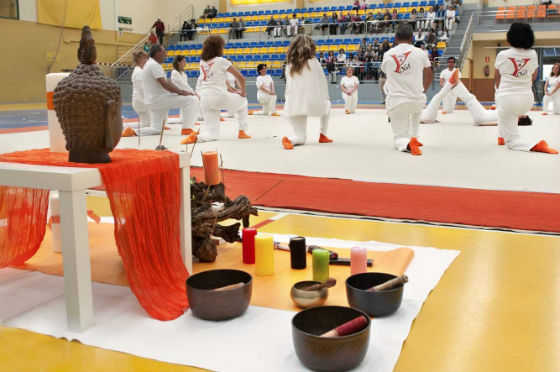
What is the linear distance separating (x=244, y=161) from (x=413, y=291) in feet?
11.7

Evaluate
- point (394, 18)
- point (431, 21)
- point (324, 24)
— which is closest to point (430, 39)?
point (431, 21)

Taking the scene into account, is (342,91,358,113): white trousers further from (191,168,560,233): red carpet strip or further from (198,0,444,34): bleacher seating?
(191,168,560,233): red carpet strip

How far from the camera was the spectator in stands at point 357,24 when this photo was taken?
20.0 meters

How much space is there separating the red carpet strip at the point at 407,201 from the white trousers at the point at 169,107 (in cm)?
386

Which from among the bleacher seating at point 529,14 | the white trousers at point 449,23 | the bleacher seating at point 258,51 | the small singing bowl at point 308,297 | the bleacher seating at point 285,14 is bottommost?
the small singing bowl at point 308,297

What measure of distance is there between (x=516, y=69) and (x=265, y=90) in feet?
24.3

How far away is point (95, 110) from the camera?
2.06m

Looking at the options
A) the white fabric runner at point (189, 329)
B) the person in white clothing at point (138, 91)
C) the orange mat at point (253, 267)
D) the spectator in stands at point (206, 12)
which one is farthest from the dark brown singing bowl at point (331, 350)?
the spectator in stands at point (206, 12)

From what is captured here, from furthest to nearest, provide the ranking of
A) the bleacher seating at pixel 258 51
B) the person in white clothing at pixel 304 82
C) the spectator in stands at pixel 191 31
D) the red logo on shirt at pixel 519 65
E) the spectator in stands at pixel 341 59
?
the spectator in stands at pixel 191 31 < the bleacher seating at pixel 258 51 < the spectator in stands at pixel 341 59 < the person in white clothing at pixel 304 82 < the red logo on shirt at pixel 519 65

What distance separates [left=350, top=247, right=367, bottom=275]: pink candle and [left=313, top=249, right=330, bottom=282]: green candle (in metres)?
0.11

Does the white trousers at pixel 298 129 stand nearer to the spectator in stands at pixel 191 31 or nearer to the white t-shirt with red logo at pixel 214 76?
the white t-shirt with red logo at pixel 214 76

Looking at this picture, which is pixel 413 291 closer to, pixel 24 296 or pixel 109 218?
pixel 24 296

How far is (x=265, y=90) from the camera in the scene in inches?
502

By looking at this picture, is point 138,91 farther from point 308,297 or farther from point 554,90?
point 554,90
